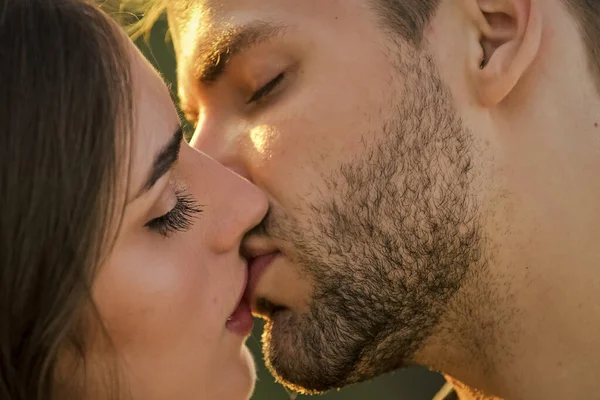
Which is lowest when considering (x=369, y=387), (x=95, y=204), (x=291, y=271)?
(x=369, y=387)

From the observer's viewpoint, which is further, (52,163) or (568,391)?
(568,391)

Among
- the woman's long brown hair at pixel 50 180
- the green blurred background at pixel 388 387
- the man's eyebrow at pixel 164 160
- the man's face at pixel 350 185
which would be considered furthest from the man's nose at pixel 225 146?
the green blurred background at pixel 388 387

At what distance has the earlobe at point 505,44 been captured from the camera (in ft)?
3.54

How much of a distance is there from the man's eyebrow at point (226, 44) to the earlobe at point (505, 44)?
34 cm

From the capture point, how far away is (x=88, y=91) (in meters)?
0.81

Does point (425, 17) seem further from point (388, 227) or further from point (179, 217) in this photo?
point (179, 217)

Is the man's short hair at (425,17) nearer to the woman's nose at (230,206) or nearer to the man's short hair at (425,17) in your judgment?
the man's short hair at (425,17)

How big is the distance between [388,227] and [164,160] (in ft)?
1.31

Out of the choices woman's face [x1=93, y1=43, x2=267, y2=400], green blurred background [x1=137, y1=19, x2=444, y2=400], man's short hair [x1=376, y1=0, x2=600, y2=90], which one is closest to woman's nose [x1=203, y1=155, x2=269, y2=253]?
woman's face [x1=93, y1=43, x2=267, y2=400]

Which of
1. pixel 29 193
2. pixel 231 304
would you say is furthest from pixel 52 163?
pixel 231 304

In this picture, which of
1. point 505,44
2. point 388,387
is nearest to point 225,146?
point 505,44

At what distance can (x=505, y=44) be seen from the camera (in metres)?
1.11

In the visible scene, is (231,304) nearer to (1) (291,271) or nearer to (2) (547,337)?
(1) (291,271)

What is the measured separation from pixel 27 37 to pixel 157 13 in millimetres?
663
